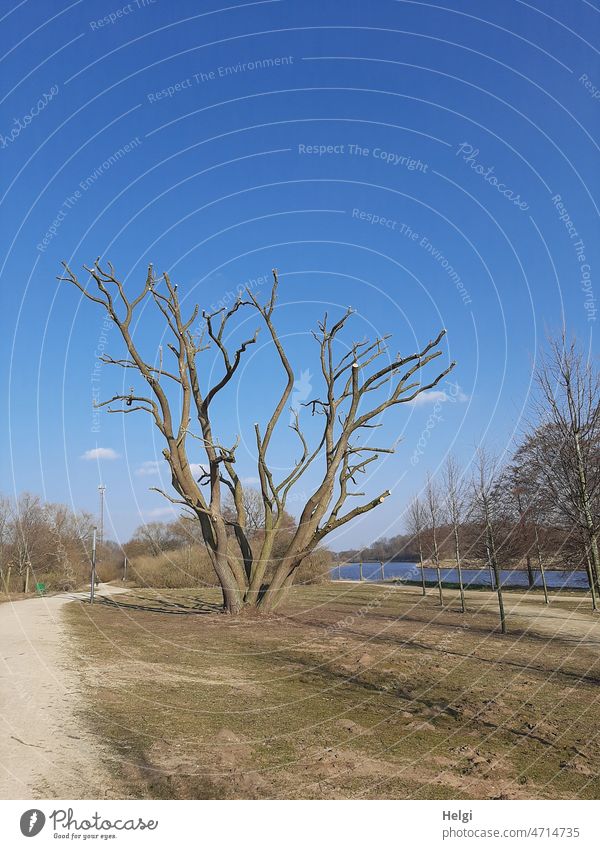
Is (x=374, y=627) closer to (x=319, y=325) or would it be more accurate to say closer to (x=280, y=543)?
(x=319, y=325)

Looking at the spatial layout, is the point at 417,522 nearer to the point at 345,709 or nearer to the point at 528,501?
the point at 528,501

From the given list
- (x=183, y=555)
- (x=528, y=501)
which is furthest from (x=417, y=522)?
(x=183, y=555)

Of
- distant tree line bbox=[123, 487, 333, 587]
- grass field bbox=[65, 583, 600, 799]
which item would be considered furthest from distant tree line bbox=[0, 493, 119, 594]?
grass field bbox=[65, 583, 600, 799]

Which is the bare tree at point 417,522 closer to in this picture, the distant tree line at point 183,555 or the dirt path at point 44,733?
the distant tree line at point 183,555

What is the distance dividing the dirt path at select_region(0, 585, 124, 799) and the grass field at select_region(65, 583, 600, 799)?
288 mm

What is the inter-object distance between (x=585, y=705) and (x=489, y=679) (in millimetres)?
2028

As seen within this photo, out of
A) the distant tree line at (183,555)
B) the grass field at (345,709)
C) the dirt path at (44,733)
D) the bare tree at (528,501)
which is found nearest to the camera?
the dirt path at (44,733)

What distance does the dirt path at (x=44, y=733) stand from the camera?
5613mm

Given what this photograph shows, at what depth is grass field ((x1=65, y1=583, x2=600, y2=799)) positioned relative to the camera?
5996 mm

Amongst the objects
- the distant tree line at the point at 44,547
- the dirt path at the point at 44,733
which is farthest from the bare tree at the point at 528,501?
the distant tree line at the point at 44,547

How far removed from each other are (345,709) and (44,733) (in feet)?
13.6

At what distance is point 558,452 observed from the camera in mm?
13797

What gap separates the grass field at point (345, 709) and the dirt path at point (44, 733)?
11.4 inches

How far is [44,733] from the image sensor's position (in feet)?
23.9
